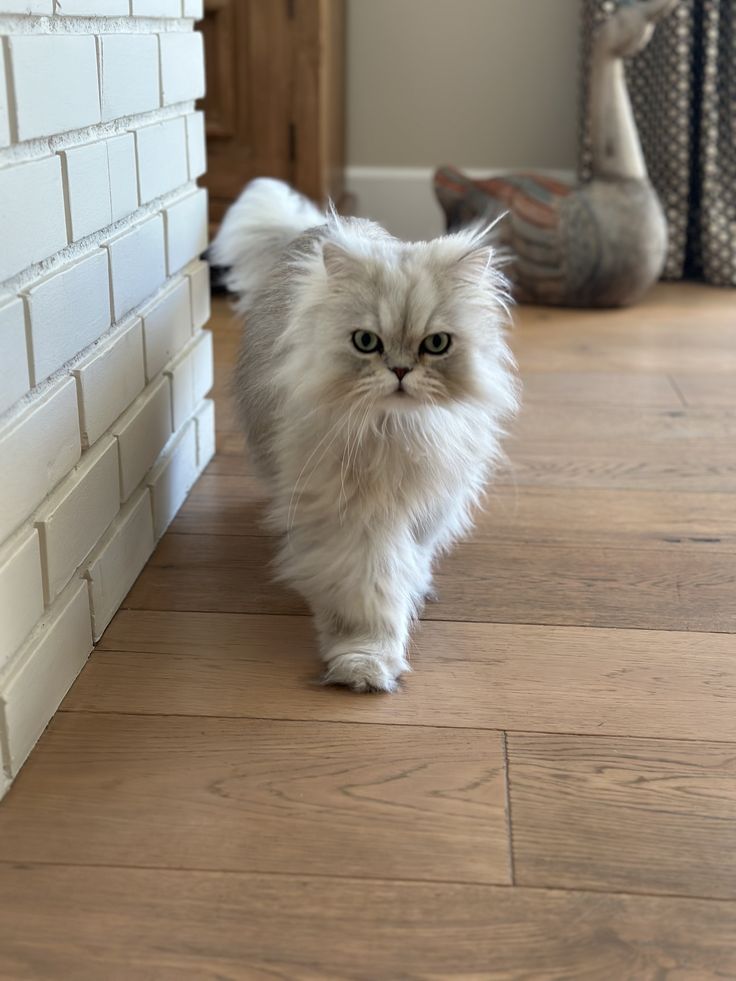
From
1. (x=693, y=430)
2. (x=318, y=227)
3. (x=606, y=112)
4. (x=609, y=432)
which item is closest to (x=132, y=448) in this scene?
(x=318, y=227)

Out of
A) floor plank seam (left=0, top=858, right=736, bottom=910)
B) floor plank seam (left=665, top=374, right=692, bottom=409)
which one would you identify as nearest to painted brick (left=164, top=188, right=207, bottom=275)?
floor plank seam (left=0, top=858, right=736, bottom=910)

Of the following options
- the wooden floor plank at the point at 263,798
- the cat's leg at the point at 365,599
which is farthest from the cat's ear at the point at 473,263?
the wooden floor plank at the point at 263,798

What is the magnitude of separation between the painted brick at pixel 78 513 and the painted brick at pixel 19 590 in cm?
2

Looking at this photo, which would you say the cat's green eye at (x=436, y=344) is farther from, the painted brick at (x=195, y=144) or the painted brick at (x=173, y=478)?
the painted brick at (x=195, y=144)

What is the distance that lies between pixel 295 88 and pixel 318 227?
4.72 ft

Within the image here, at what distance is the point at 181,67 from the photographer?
5.51ft

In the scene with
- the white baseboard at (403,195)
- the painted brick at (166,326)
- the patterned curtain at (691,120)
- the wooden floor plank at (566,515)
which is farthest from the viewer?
the white baseboard at (403,195)

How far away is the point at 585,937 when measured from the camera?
949 mm

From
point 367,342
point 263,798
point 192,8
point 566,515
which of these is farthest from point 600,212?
point 263,798

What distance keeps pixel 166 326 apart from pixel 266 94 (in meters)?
1.47

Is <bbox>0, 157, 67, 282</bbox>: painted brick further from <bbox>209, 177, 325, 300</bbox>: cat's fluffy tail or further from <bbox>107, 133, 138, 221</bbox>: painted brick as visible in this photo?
<bbox>209, 177, 325, 300</bbox>: cat's fluffy tail

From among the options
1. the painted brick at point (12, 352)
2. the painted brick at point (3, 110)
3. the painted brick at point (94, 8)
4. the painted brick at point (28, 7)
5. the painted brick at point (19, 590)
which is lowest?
the painted brick at point (19, 590)

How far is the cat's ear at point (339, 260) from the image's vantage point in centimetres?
128

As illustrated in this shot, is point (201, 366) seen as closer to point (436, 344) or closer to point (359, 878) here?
point (436, 344)
